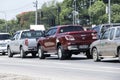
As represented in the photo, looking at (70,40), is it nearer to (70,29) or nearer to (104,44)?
(70,29)

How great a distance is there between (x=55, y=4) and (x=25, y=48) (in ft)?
377

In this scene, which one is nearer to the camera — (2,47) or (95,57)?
(95,57)

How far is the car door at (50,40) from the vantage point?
91.8 ft

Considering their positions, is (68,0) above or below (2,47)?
above

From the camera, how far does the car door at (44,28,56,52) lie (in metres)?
28.0

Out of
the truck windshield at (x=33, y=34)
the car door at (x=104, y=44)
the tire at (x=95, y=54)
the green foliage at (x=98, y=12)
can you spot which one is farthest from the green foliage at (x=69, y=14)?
the car door at (x=104, y=44)

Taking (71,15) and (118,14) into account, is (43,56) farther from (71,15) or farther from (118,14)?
(71,15)

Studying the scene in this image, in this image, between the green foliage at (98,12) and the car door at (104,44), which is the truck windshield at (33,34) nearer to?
the car door at (104,44)

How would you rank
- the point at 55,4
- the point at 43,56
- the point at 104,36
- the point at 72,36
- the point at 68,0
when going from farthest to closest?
the point at 55,4 < the point at 68,0 < the point at 43,56 < the point at 72,36 < the point at 104,36

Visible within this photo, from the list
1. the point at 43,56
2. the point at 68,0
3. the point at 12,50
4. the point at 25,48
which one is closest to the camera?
the point at 43,56

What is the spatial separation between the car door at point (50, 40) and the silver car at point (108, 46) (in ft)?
12.9

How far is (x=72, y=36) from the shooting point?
26.5 m

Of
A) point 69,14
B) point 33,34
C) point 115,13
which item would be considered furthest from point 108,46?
point 69,14

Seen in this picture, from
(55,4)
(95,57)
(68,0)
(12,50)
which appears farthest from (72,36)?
(55,4)
